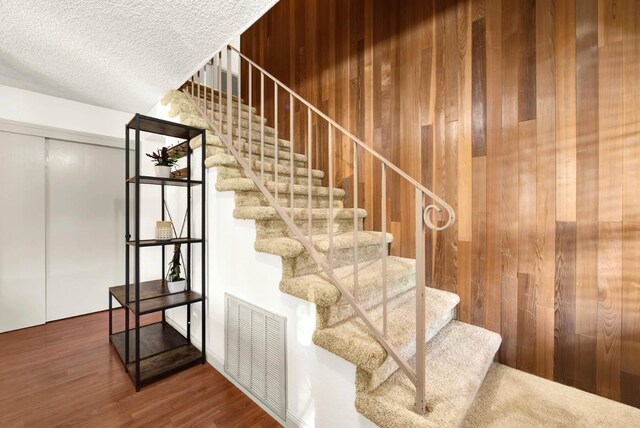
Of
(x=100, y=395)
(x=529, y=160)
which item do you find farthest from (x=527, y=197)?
(x=100, y=395)

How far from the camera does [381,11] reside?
2279mm

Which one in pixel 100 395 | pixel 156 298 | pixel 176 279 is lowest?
pixel 100 395

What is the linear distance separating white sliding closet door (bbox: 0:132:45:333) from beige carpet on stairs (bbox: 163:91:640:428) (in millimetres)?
2307

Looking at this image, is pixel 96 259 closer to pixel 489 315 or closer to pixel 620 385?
pixel 489 315

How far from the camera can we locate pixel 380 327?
1.37 metres

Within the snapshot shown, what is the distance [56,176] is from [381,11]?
3822 millimetres

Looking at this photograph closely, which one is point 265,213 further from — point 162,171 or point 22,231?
point 22,231

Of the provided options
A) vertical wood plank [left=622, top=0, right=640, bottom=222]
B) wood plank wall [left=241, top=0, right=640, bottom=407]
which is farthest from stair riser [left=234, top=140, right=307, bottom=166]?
vertical wood plank [left=622, top=0, right=640, bottom=222]

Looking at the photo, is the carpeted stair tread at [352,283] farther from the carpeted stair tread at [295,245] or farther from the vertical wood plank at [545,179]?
the vertical wood plank at [545,179]

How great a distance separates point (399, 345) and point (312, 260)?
27.2 inches

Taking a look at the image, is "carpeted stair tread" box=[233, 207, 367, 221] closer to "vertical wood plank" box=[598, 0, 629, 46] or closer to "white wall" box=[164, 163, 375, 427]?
"white wall" box=[164, 163, 375, 427]

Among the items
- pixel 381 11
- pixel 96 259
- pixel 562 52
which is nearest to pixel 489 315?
pixel 562 52

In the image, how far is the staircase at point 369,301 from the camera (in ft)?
3.51

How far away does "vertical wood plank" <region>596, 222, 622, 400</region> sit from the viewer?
4.61ft
